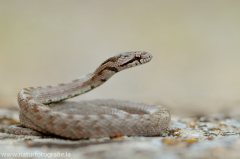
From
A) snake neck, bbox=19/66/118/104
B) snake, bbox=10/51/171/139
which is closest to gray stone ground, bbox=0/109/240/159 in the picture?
snake, bbox=10/51/171/139

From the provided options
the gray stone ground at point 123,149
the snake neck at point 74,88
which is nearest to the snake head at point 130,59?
the snake neck at point 74,88

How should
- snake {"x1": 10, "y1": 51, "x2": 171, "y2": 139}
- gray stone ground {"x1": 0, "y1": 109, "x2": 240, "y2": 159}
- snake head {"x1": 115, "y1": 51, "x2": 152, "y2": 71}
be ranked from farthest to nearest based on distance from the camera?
snake head {"x1": 115, "y1": 51, "x2": 152, "y2": 71} → snake {"x1": 10, "y1": 51, "x2": 171, "y2": 139} → gray stone ground {"x1": 0, "y1": 109, "x2": 240, "y2": 159}

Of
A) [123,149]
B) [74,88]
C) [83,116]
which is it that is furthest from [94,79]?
[123,149]

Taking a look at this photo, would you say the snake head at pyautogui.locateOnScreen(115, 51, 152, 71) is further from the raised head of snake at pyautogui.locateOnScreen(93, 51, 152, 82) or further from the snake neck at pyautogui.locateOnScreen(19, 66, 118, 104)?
the snake neck at pyautogui.locateOnScreen(19, 66, 118, 104)

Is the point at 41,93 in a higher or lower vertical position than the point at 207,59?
lower

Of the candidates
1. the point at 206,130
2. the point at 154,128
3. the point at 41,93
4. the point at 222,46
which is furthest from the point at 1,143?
the point at 222,46

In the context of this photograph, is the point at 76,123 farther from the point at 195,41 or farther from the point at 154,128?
the point at 195,41

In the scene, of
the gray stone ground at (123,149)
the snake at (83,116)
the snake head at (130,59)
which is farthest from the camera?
the snake head at (130,59)

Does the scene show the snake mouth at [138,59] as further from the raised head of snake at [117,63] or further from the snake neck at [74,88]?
→ the snake neck at [74,88]

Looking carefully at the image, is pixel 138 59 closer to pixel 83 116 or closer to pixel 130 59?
pixel 130 59
